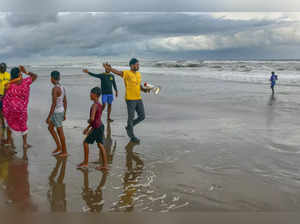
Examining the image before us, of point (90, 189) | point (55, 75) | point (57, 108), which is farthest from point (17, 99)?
point (90, 189)

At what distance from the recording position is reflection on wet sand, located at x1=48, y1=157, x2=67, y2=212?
3017mm

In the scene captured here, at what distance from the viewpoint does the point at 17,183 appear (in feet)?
12.1

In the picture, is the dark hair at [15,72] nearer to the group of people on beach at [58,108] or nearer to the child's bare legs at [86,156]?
the group of people on beach at [58,108]

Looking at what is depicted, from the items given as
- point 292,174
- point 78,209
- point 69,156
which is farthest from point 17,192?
point 292,174

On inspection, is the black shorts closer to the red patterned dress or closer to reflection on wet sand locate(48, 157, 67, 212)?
reflection on wet sand locate(48, 157, 67, 212)

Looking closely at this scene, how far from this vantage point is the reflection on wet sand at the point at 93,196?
2.98m

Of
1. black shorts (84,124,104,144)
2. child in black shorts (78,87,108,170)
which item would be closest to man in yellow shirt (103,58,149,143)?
child in black shorts (78,87,108,170)

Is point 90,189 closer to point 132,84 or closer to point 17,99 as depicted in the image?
point 17,99

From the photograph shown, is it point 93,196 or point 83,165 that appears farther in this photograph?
point 83,165

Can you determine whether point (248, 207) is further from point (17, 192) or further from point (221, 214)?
point (17, 192)

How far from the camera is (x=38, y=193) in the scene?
3363mm

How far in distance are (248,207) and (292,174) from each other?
1.43 m

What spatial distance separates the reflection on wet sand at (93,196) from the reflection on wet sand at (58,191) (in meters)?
0.23

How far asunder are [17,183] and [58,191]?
0.68 metres
